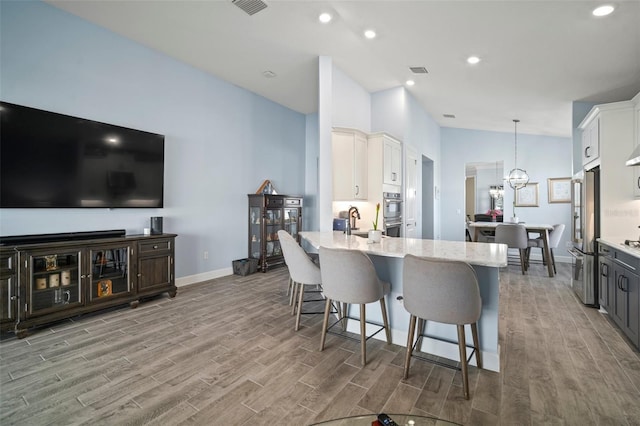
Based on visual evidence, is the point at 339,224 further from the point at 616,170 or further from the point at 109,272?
the point at 616,170

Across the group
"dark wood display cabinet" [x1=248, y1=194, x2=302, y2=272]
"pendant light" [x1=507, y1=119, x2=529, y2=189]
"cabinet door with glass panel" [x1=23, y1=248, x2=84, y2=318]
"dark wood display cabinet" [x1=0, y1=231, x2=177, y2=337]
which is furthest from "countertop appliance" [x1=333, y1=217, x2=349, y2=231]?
"pendant light" [x1=507, y1=119, x2=529, y2=189]

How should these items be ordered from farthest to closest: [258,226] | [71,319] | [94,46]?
[258,226], [94,46], [71,319]

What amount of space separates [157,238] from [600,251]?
5251mm

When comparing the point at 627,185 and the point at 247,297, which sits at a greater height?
the point at 627,185

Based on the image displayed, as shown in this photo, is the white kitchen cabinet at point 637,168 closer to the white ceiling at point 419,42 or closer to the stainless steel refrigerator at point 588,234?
the stainless steel refrigerator at point 588,234

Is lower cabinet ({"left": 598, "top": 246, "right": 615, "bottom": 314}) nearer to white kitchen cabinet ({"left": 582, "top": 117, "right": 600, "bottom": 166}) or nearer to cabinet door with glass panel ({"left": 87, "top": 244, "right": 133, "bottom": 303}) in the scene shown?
white kitchen cabinet ({"left": 582, "top": 117, "right": 600, "bottom": 166})

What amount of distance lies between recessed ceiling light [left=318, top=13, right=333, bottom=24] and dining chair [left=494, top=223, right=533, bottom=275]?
462 centimetres

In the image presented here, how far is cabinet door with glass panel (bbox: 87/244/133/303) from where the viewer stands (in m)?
3.17

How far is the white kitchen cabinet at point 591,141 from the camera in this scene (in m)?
3.54

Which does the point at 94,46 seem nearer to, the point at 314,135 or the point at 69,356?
the point at 69,356

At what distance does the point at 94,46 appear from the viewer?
3531 mm

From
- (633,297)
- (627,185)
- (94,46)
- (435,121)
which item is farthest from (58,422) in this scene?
(435,121)

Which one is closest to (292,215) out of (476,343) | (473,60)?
(473,60)

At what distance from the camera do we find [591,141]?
379 cm
